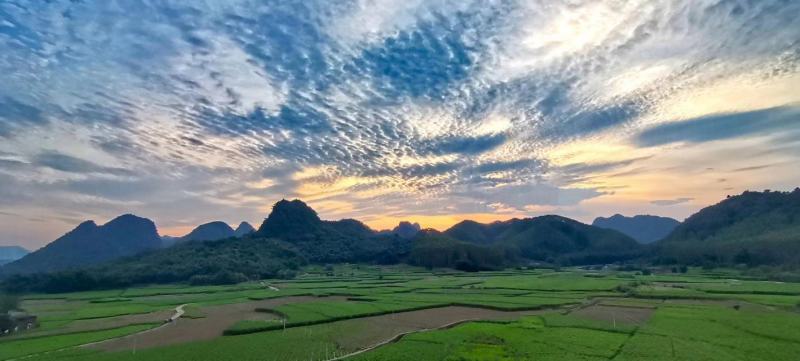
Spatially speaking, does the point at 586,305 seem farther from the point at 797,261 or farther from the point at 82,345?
the point at 797,261

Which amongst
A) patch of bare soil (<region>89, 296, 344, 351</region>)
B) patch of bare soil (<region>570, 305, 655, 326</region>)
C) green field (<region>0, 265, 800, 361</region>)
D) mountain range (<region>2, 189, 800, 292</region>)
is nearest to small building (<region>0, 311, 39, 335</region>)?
green field (<region>0, 265, 800, 361</region>)

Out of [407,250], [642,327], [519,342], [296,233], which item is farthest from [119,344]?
[296,233]

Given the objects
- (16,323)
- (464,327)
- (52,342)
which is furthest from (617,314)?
(16,323)

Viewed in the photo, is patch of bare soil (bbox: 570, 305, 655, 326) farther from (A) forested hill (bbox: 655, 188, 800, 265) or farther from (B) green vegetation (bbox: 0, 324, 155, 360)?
(A) forested hill (bbox: 655, 188, 800, 265)

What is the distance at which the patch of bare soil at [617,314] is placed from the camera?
121ft

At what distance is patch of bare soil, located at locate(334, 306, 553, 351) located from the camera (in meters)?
32.6

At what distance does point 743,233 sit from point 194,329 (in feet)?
471

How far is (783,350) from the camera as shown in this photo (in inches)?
979

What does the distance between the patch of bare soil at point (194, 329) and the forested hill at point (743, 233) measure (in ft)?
312

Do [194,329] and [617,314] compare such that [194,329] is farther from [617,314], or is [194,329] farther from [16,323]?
[617,314]

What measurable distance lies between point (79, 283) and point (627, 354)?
3986 inches

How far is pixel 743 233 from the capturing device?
412 feet

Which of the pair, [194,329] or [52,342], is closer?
[52,342]

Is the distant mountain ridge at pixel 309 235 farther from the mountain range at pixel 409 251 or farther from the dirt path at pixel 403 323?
the dirt path at pixel 403 323
